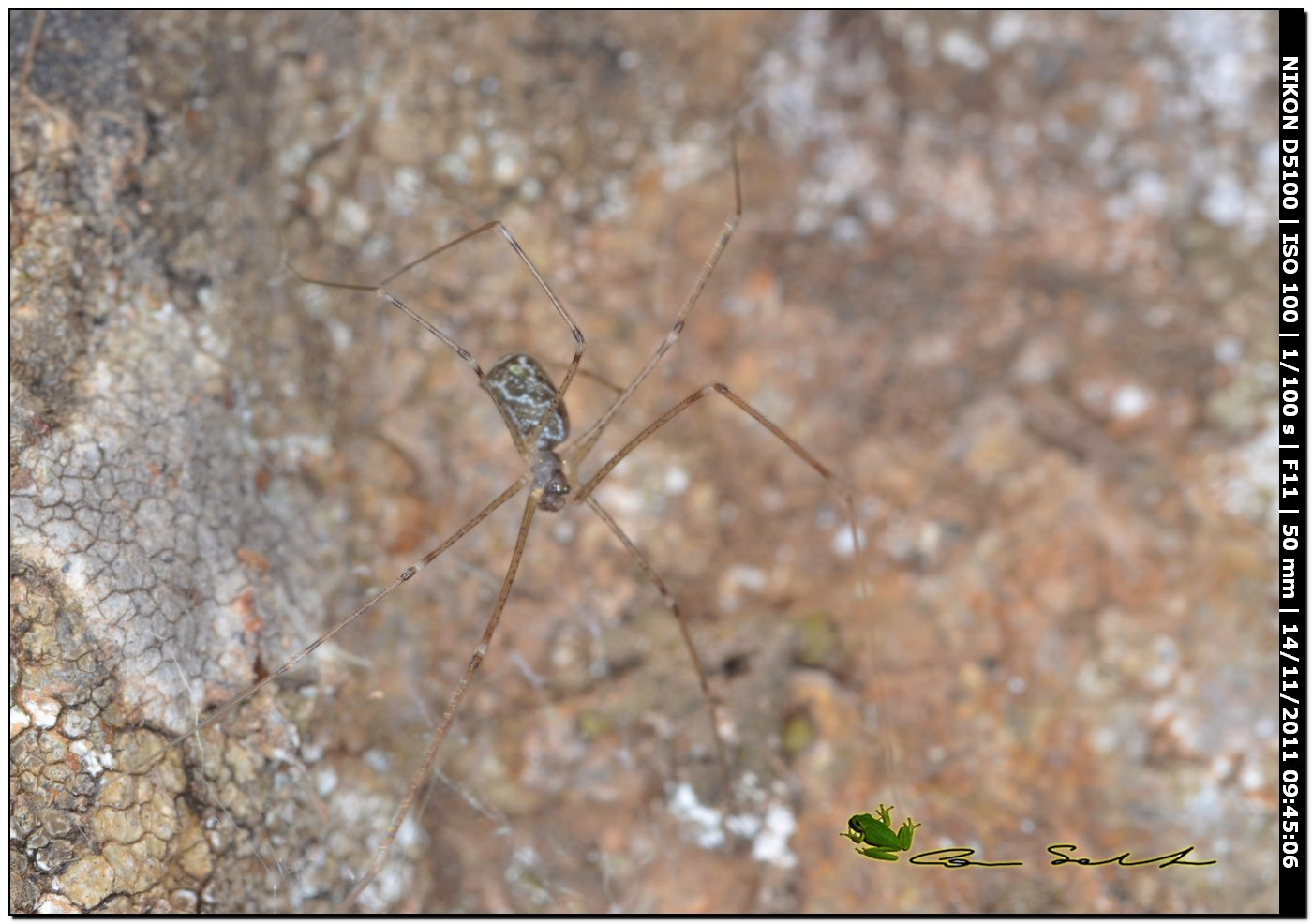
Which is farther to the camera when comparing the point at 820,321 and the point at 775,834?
the point at 820,321

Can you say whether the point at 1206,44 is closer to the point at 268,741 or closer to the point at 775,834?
the point at 775,834

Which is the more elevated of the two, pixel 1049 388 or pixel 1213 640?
pixel 1049 388

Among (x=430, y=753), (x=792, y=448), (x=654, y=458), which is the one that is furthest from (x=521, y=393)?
(x=430, y=753)

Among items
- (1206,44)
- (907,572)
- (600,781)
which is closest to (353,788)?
(600,781)

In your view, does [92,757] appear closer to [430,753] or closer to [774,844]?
[430,753]

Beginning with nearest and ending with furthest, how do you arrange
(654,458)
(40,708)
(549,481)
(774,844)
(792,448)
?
(40,708)
(774,844)
(549,481)
(792,448)
(654,458)

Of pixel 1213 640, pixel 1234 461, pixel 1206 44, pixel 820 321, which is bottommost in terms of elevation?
pixel 1213 640

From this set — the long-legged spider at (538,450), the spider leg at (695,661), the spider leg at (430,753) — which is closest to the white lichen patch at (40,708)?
the long-legged spider at (538,450)
